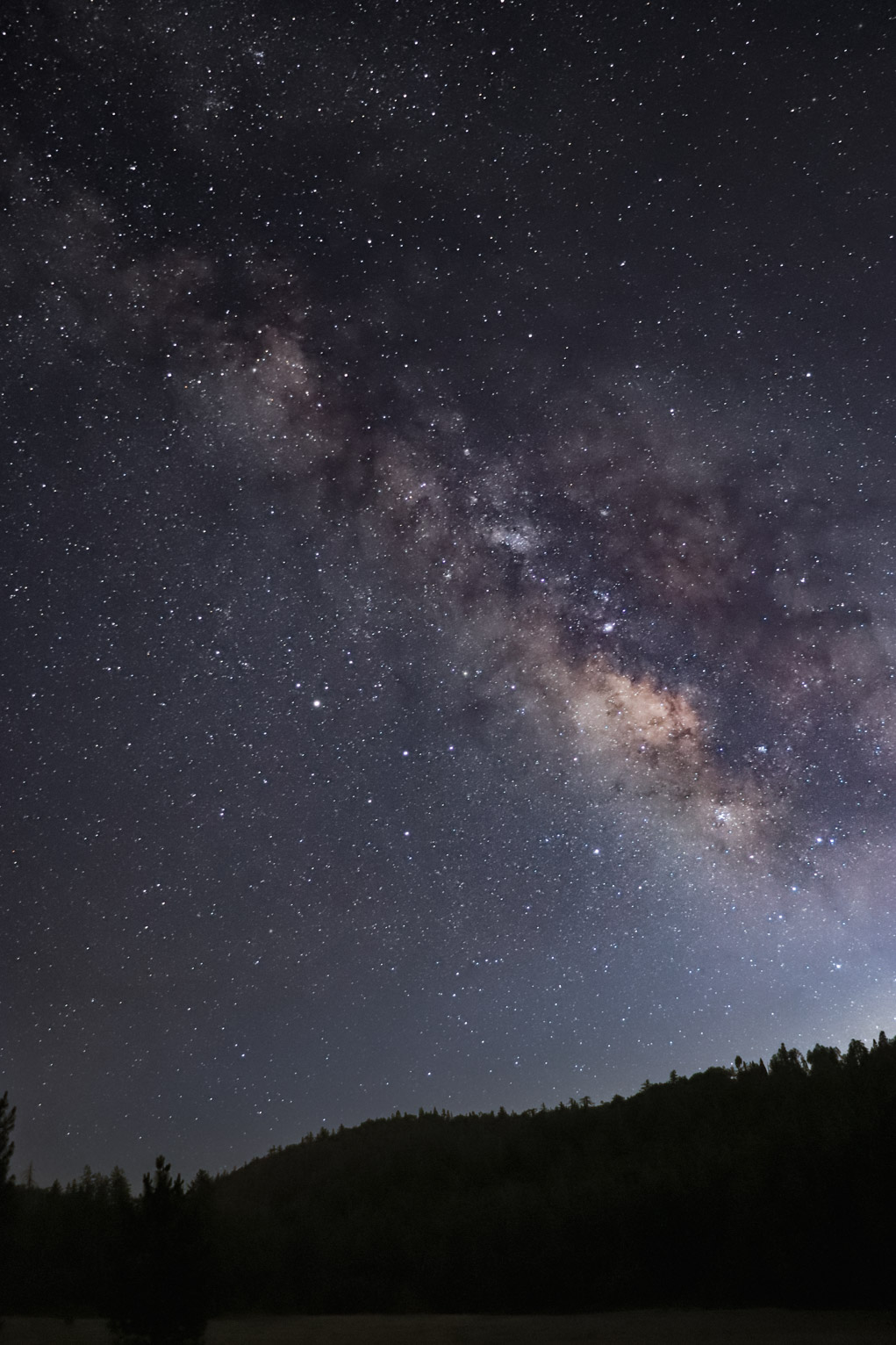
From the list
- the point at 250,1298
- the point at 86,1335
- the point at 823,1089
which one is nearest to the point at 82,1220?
the point at 250,1298

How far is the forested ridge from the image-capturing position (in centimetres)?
1633

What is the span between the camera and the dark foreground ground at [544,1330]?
562 inches

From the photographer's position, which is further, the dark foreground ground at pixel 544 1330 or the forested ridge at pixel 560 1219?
the forested ridge at pixel 560 1219

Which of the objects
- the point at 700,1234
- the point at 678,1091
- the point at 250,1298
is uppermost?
the point at 678,1091

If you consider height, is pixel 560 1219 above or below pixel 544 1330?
above

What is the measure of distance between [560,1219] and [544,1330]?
15.1 ft

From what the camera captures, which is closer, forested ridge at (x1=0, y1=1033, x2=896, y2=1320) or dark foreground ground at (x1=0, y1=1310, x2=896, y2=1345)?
dark foreground ground at (x1=0, y1=1310, x2=896, y2=1345)

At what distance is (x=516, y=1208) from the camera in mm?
22297

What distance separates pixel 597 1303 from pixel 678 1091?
11916 mm

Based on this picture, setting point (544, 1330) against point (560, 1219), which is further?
point (560, 1219)

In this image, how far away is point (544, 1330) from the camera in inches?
650

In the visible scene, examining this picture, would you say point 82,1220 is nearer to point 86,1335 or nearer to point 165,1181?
point 86,1335

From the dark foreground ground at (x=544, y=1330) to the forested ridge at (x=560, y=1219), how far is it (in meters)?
1.34

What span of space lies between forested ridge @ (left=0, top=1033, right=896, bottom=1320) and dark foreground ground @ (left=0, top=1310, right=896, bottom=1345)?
1.34 meters
